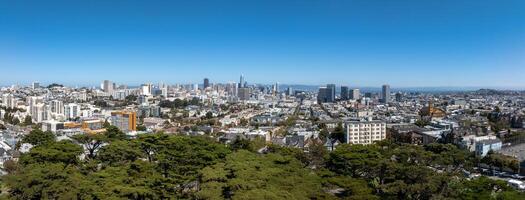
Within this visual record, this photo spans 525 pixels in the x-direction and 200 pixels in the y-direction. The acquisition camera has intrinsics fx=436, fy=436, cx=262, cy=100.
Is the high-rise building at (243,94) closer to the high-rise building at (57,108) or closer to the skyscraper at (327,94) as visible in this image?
the skyscraper at (327,94)

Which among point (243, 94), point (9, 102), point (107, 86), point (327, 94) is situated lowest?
point (9, 102)

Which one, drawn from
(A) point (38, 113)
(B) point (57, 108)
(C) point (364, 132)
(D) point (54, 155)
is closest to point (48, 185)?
(D) point (54, 155)

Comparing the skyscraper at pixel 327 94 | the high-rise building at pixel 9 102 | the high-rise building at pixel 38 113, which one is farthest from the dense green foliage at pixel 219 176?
the skyscraper at pixel 327 94

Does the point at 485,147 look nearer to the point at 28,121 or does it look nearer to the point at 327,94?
the point at 28,121

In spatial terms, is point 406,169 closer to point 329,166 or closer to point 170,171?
point 329,166

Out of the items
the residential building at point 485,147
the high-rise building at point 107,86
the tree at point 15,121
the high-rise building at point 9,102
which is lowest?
the tree at point 15,121

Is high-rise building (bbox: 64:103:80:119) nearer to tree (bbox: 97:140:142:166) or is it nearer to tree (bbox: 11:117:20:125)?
tree (bbox: 11:117:20:125)

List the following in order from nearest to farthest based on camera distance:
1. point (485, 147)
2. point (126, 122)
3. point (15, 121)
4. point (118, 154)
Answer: point (118, 154), point (485, 147), point (126, 122), point (15, 121)
